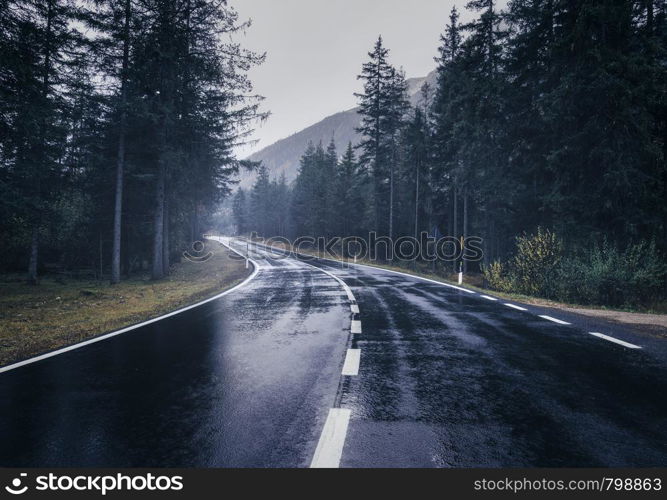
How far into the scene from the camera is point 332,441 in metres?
2.91

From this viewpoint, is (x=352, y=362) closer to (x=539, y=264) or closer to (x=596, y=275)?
(x=596, y=275)

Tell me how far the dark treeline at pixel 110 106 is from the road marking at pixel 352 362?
15033mm

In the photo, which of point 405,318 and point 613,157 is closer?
point 405,318

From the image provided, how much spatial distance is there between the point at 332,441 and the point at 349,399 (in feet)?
3.00

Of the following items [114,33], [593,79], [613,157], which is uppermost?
[114,33]

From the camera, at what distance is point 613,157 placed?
13570 millimetres

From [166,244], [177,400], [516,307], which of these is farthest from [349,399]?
[166,244]

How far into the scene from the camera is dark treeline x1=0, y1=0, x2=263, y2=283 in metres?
14.3

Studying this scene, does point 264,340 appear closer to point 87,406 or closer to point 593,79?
point 87,406

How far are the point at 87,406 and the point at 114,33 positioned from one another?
784 inches

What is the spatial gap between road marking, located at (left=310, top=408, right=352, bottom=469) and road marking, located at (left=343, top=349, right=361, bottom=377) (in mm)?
1131

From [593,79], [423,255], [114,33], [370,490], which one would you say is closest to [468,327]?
[370,490]

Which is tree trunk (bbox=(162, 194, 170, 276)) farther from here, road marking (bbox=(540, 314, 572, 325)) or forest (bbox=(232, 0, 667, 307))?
road marking (bbox=(540, 314, 572, 325))

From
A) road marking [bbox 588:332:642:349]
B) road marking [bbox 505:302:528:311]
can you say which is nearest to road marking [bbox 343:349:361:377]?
road marking [bbox 588:332:642:349]
